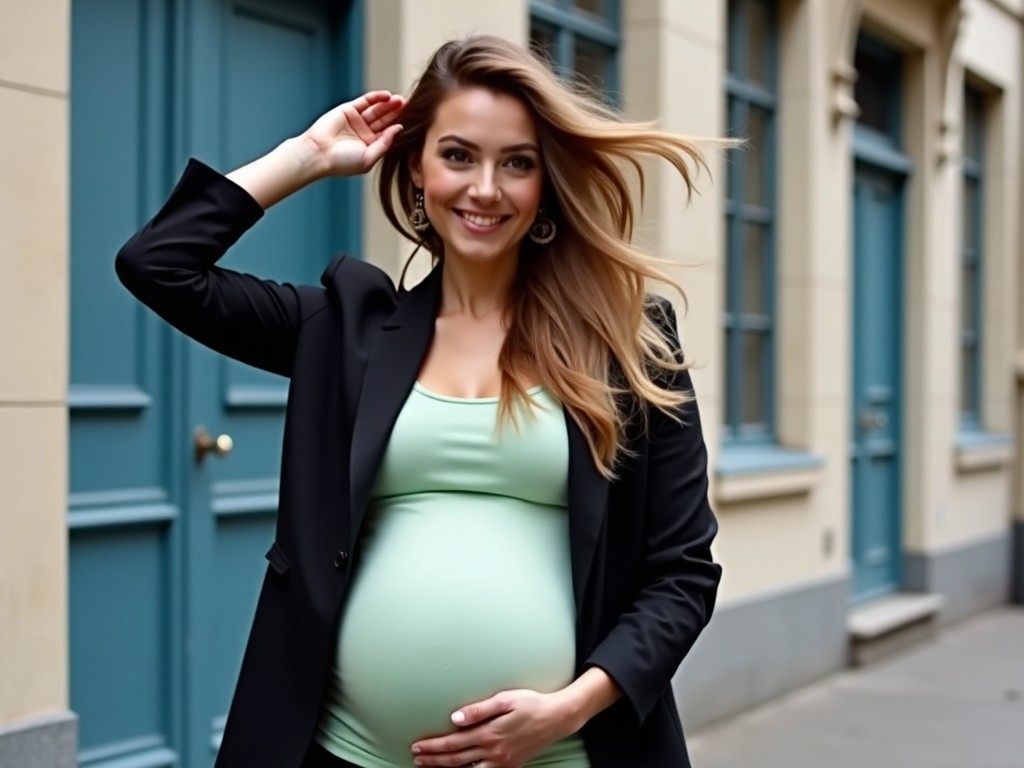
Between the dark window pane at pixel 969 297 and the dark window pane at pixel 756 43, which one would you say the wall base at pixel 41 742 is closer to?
the dark window pane at pixel 756 43

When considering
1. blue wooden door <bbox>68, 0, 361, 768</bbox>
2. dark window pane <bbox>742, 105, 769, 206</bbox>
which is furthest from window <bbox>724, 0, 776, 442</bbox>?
blue wooden door <bbox>68, 0, 361, 768</bbox>

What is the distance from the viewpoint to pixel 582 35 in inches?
240

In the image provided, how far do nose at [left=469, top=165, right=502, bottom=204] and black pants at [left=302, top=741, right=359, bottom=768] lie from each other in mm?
807

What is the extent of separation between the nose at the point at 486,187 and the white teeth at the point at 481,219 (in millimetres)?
33

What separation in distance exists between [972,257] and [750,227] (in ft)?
13.0

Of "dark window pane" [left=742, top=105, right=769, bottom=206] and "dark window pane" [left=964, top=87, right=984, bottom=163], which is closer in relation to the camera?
"dark window pane" [left=742, top=105, right=769, bottom=206]

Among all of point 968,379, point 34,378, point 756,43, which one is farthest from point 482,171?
point 968,379

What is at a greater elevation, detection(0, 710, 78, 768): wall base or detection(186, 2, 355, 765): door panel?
detection(186, 2, 355, 765): door panel

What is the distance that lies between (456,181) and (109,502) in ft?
7.49

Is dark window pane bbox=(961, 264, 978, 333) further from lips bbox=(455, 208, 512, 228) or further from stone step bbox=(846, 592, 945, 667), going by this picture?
lips bbox=(455, 208, 512, 228)

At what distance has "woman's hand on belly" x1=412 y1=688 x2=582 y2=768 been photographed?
6.52ft

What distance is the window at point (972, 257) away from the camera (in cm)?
1078

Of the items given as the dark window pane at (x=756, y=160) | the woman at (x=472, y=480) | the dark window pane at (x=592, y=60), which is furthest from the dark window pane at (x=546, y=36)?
the woman at (x=472, y=480)

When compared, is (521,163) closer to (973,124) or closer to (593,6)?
(593,6)
